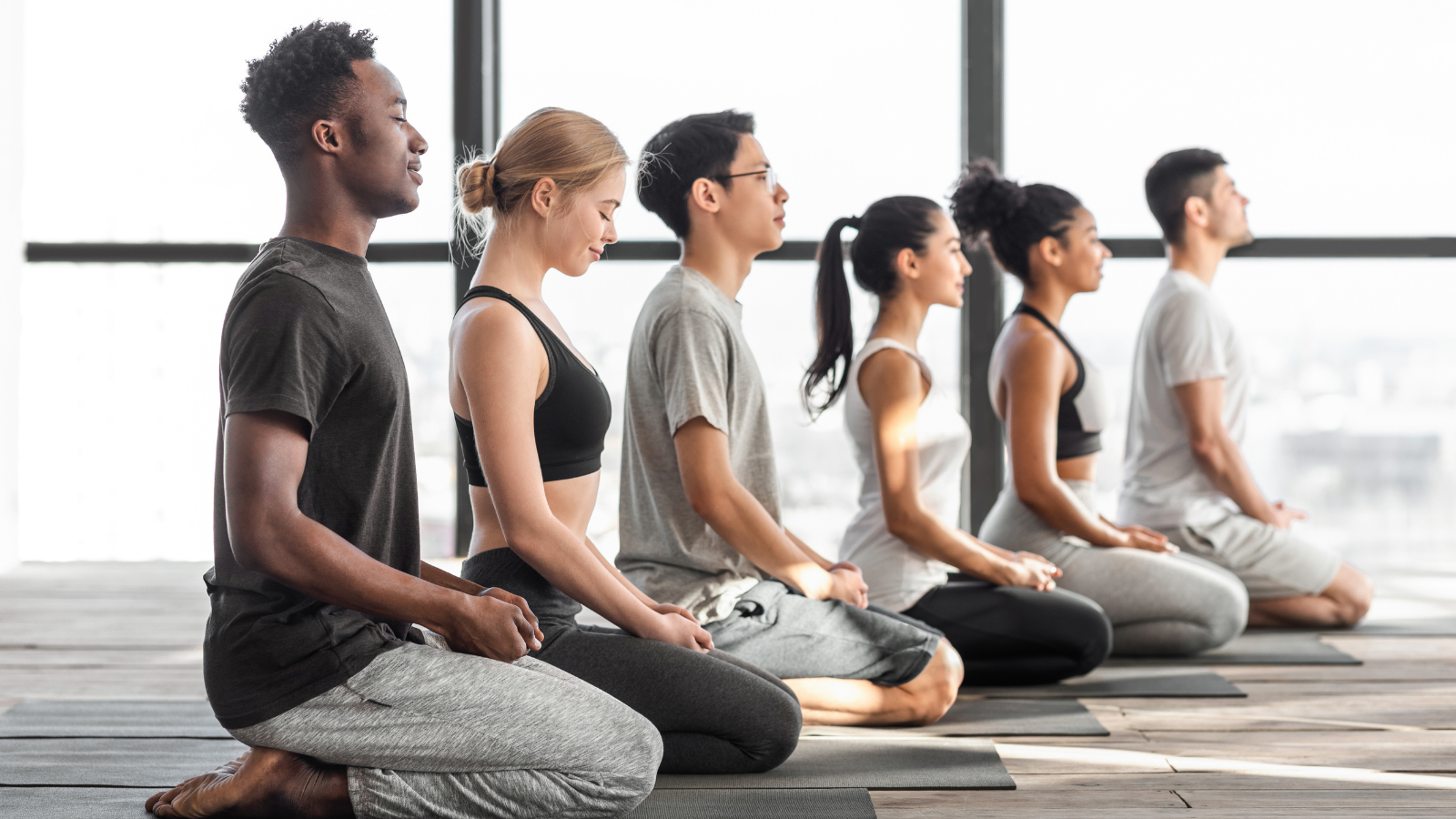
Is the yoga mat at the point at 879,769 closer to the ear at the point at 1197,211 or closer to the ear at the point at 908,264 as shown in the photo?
the ear at the point at 908,264

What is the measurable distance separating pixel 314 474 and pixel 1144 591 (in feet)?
6.18

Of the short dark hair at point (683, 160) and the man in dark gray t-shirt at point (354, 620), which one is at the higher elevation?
the short dark hair at point (683, 160)

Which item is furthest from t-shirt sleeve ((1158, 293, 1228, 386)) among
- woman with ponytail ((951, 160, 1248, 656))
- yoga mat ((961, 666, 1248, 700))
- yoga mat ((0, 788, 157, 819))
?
yoga mat ((0, 788, 157, 819))

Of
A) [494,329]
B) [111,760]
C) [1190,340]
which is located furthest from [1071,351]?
[111,760]

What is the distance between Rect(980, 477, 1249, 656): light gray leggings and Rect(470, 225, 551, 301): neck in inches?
53.5

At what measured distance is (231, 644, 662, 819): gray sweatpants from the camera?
4.67 ft

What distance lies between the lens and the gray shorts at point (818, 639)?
1994 mm

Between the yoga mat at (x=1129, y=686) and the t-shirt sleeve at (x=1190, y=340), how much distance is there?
0.83 metres

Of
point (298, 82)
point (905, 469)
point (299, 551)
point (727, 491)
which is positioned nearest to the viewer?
point (299, 551)

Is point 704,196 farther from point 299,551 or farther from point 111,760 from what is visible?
point 111,760

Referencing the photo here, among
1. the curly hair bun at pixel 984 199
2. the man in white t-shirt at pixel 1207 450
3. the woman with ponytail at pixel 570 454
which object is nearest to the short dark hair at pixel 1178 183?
the man in white t-shirt at pixel 1207 450

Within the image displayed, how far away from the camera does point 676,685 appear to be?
1.65 meters

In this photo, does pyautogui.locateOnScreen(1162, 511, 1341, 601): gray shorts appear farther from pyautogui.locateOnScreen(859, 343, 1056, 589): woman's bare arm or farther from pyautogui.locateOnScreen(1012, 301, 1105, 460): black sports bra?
pyautogui.locateOnScreen(859, 343, 1056, 589): woman's bare arm

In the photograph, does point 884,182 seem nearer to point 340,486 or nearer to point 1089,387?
point 1089,387
